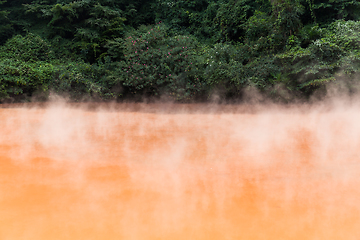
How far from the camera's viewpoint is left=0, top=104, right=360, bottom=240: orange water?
3.04m

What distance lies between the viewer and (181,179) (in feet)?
13.5

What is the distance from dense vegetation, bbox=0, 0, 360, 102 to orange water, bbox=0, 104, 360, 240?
198 cm

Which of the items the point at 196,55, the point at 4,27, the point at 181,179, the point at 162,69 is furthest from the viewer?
the point at 4,27

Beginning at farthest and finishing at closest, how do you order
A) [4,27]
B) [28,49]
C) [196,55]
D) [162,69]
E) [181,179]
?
[4,27] → [28,49] → [196,55] → [162,69] → [181,179]

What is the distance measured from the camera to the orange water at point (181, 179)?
9.99ft

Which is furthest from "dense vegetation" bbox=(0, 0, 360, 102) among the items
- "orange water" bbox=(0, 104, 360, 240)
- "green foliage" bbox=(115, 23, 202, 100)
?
"orange water" bbox=(0, 104, 360, 240)

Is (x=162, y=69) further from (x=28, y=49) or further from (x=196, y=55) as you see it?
(x=28, y=49)

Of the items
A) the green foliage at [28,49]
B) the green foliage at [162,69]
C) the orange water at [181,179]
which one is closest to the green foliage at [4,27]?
the green foliage at [28,49]

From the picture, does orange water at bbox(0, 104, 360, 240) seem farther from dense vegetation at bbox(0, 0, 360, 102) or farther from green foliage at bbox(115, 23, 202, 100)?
green foliage at bbox(115, 23, 202, 100)

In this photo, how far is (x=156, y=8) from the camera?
14273mm

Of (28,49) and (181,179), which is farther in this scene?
(28,49)

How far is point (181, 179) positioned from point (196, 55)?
686 centimetres

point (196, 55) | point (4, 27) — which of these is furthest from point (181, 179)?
point (4, 27)

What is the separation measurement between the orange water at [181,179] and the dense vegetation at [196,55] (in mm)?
1979
